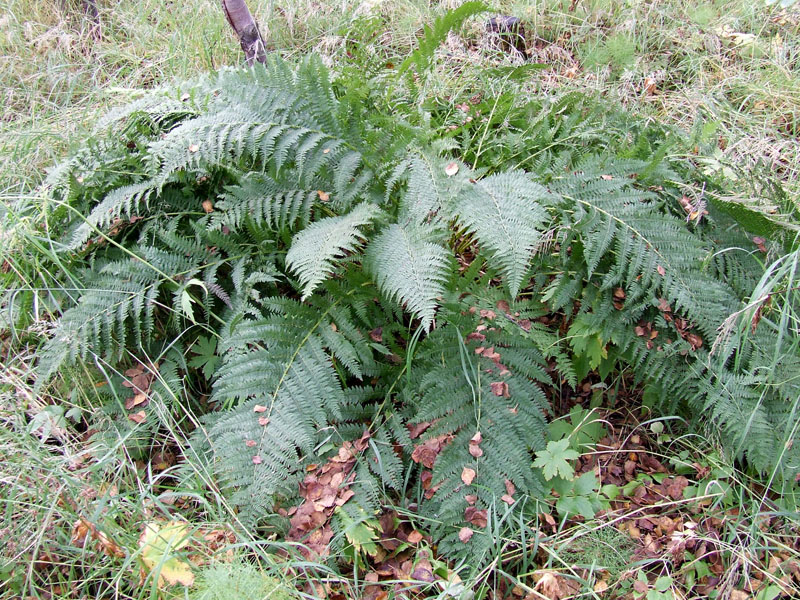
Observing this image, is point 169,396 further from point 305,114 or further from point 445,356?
point 305,114

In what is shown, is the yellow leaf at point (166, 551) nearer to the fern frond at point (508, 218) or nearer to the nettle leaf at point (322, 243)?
the nettle leaf at point (322, 243)

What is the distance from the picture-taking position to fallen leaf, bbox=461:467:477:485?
1.84 metres

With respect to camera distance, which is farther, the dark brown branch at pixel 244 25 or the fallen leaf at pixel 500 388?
the dark brown branch at pixel 244 25

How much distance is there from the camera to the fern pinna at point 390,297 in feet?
6.19

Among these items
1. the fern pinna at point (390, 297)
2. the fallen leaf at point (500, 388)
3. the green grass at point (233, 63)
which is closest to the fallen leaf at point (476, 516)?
the fern pinna at point (390, 297)

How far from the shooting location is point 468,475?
185cm

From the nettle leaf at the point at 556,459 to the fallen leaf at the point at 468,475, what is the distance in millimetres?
208

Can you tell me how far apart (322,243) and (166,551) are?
1015mm

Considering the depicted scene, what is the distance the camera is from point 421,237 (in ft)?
6.32

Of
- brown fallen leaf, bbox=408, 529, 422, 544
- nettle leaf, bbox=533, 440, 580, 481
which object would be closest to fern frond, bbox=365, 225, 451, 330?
nettle leaf, bbox=533, 440, 580, 481

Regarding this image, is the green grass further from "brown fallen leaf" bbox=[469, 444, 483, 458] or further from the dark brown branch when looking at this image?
the dark brown branch

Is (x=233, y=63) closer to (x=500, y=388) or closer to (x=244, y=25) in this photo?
(x=244, y=25)

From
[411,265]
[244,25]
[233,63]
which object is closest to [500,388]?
[411,265]

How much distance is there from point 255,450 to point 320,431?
0.80 ft
